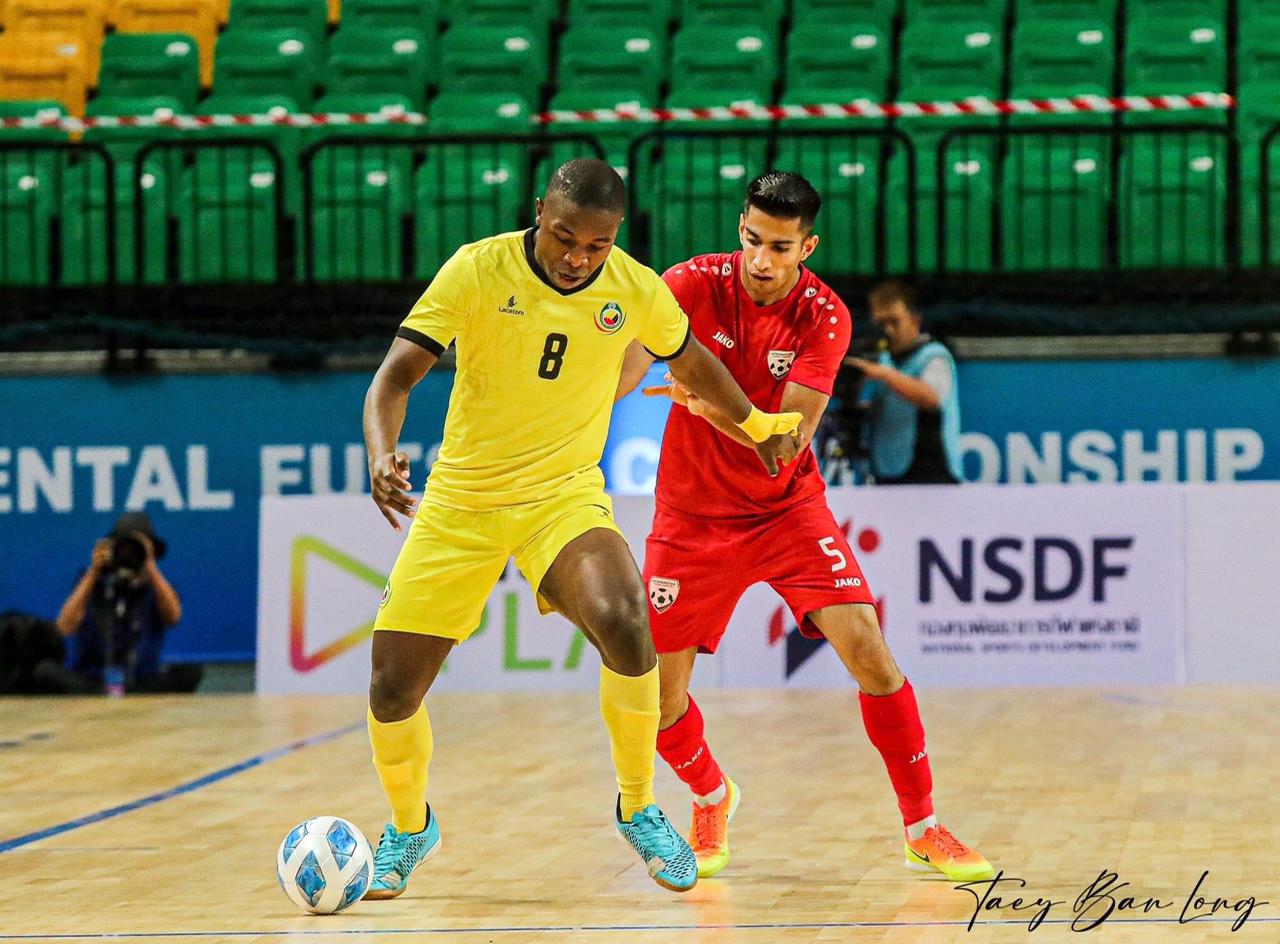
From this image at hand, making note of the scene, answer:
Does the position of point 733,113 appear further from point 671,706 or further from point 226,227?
point 671,706

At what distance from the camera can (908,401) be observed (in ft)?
40.5

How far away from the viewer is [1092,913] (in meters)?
5.52

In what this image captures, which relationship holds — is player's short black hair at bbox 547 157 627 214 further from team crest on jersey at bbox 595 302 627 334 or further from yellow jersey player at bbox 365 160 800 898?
team crest on jersey at bbox 595 302 627 334

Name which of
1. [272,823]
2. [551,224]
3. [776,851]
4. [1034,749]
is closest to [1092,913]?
[776,851]

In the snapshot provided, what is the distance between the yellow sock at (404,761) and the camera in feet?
19.3

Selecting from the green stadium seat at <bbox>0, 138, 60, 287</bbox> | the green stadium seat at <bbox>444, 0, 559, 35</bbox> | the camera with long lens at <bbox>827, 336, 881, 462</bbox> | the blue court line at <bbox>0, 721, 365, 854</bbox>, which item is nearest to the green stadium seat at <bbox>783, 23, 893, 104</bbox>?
the green stadium seat at <bbox>444, 0, 559, 35</bbox>

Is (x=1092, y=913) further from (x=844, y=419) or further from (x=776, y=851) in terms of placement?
(x=844, y=419)

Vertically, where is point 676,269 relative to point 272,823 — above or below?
above

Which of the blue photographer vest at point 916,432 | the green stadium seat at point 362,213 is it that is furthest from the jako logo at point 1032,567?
the green stadium seat at point 362,213

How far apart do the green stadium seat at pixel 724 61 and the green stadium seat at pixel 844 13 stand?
0.58 m

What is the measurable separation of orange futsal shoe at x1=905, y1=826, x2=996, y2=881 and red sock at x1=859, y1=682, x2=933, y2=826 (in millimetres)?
74

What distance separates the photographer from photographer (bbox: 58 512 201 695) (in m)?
12.7

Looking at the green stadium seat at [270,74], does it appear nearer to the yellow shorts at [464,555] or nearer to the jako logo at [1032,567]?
the jako logo at [1032,567]

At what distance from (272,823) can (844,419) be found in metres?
6.39
